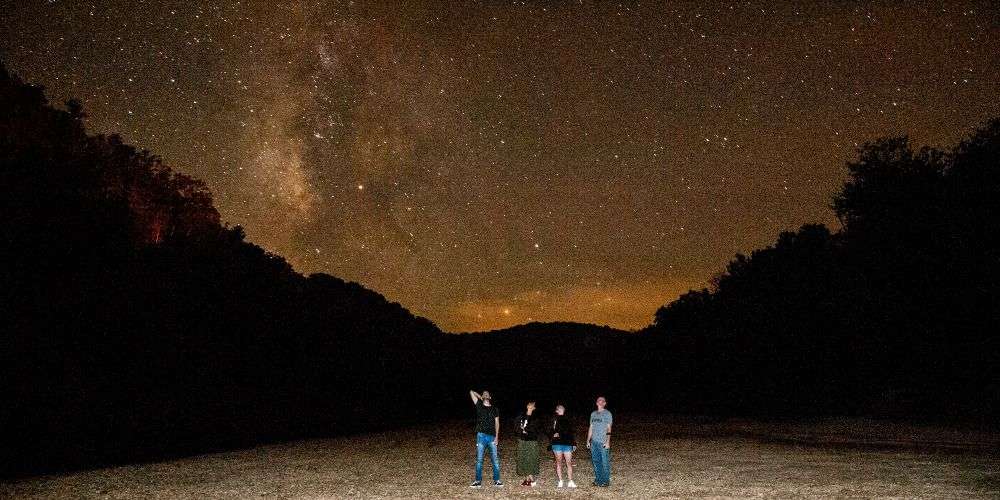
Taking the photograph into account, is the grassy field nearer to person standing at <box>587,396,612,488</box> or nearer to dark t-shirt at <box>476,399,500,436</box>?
person standing at <box>587,396,612,488</box>

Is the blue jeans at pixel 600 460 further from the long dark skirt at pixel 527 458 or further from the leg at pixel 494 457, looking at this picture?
the leg at pixel 494 457

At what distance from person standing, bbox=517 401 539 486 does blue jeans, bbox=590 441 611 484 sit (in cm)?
126

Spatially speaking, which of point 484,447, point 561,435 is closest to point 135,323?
point 484,447

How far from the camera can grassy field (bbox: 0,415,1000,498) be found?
1508 cm

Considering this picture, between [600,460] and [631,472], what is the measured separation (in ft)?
11.2

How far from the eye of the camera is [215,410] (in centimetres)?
3253

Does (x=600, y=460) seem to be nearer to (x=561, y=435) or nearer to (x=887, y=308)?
(x=561, y=435)

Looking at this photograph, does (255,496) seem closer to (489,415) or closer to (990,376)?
(489,415)

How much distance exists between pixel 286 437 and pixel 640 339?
48043 mm

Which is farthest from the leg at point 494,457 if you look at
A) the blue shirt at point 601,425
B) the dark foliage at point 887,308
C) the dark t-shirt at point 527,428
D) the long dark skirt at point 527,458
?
the dark foliage at point 887,308

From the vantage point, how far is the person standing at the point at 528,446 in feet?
51.2

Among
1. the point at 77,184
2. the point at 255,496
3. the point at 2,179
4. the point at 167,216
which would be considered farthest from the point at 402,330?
the point at 255,496

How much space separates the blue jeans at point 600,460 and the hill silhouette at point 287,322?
16229 mm

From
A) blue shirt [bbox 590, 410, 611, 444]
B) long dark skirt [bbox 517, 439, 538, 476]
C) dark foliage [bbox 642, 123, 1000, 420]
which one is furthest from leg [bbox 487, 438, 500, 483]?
dark foliage [bbox 642, 123, 1000, 420]
